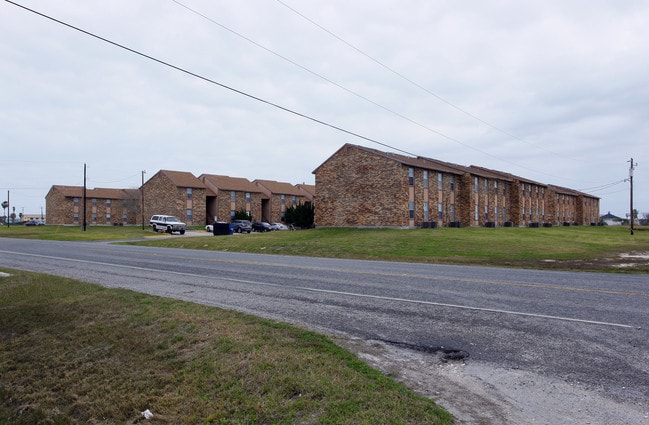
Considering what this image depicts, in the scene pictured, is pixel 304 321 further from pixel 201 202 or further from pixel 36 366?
pixel 201 202

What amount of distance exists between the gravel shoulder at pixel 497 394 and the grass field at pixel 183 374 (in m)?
0.31

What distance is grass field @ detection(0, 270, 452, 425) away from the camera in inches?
168

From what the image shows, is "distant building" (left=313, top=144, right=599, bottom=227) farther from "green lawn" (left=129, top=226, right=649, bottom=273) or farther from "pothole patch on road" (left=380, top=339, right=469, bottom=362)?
"pothole patch on road" (left=380, top=339, right=469, bottom=362)

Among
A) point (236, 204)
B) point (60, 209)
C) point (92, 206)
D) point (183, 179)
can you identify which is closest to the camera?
point (183, 179)

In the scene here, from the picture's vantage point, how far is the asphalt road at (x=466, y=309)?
5.49 meters

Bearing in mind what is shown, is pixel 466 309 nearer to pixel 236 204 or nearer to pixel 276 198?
pixel 236 204

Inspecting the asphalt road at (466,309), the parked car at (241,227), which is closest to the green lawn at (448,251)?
the asphalt road at (466,309)

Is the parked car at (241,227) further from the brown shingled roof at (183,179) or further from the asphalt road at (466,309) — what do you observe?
the asphalt road at (466,309)

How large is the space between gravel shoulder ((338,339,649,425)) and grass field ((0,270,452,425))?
Answer: 0.31 m

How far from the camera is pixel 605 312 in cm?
802

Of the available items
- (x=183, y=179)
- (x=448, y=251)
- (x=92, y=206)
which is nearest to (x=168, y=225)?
(x=183, y=179)

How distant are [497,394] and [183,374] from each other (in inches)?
138

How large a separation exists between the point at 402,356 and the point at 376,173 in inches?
1443

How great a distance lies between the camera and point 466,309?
329 inches
